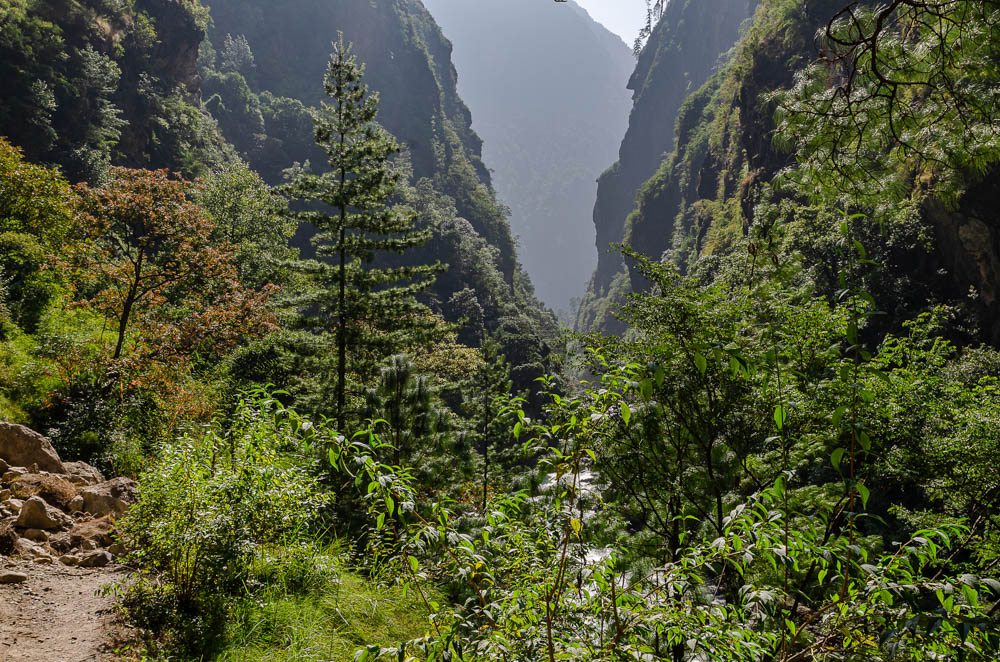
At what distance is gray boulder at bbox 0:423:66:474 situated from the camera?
18.0ft

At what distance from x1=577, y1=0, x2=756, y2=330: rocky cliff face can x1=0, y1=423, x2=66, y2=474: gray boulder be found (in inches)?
2943

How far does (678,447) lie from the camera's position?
638 cm

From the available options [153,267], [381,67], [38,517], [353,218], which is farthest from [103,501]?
[381,67]

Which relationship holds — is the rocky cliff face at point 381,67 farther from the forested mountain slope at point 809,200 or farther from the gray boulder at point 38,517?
the gray boulder at point 38,517

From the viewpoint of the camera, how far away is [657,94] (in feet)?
306

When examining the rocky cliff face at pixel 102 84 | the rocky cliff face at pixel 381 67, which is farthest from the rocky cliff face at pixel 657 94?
the rocky cliff face at pixel 102 84

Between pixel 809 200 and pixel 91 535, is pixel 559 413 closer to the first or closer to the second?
pixel 809 200

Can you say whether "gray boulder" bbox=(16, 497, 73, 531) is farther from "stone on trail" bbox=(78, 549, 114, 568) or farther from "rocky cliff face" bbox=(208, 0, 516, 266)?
"rocky cliff face" bbox=(208, 0, 516, 266)

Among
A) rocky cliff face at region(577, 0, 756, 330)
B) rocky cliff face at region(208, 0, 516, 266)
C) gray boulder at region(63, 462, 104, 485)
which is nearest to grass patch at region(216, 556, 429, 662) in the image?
gray boulder at region(63, 462, 104, 485)

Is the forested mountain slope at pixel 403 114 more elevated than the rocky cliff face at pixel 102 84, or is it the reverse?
the forested mountain slope at pixel 403 114

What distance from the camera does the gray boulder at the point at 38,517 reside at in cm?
461

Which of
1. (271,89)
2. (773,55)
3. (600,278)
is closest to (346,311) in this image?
(773,55)

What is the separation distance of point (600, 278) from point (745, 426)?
316 feet

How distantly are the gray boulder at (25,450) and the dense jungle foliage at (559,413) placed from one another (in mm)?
1046
